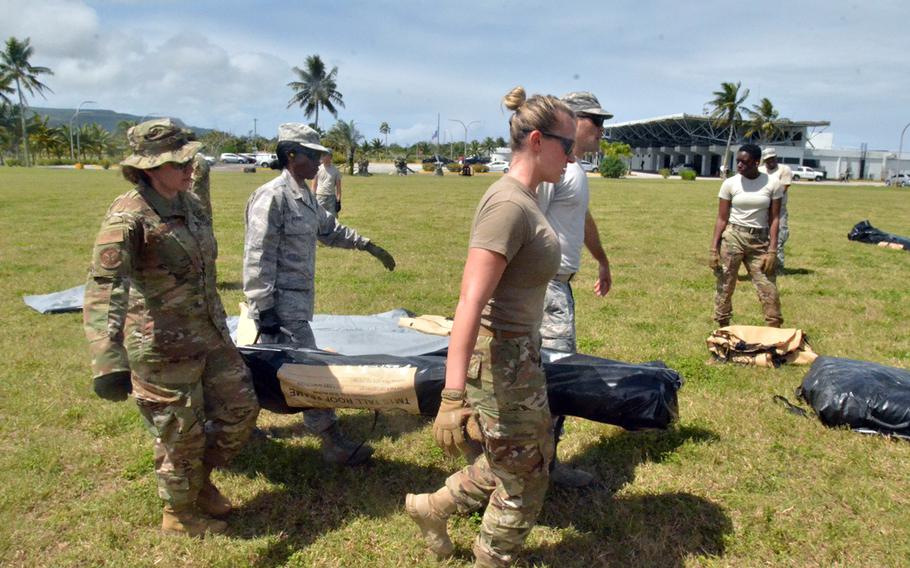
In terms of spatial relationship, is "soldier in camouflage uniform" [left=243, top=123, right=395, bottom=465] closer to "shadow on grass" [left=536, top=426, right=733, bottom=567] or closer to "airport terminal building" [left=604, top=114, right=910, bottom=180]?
"shadow on grass" [left=536, top=426, right=733, bottom=567]

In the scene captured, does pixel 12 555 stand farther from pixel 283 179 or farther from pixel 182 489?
pixel 283 179

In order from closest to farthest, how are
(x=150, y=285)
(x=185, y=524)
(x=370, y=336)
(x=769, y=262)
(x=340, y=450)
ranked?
(x=150, y=285)
(x=185, y=524)
(x=340, y=450)
(x=370, y=336)
(x=769, y=262)

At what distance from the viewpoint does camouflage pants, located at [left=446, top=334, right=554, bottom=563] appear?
2787mm

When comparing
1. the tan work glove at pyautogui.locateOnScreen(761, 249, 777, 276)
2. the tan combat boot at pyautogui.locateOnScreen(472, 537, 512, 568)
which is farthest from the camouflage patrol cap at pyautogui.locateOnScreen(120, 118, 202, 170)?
the tan work glove at pyautogui.locateOnScreen(761, 249, 777, 276)

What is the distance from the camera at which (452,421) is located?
2.63 m

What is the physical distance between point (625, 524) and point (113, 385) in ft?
9.09

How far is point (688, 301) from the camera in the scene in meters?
9.31

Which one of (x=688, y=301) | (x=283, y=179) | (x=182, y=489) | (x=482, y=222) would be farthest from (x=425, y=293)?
(x=482, y=222)

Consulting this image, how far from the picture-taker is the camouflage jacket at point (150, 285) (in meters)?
3.06

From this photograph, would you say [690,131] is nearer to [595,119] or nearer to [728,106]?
[728,106]

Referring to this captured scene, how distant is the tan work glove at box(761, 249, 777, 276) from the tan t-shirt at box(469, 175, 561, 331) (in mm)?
5110

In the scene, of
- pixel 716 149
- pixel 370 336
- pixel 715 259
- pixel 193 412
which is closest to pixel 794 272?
pixel 715 259

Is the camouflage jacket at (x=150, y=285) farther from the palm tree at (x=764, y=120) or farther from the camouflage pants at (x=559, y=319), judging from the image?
the palm tree at (x=764, y=120)

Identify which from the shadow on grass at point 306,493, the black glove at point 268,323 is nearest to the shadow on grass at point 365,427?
the shadow on grass at point 306,493
